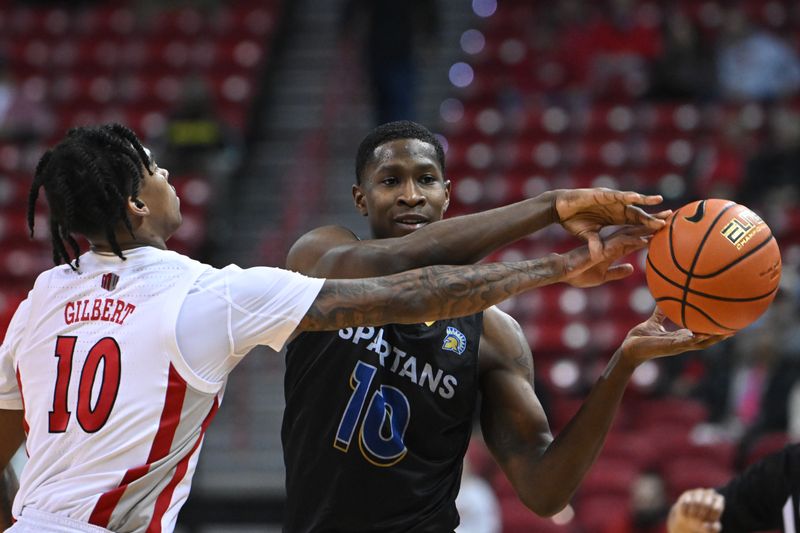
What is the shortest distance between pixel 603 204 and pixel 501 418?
1003mm

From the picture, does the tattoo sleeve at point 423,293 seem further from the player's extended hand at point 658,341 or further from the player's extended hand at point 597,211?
the player's extended hand at point 658,341

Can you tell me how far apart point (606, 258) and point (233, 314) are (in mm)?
1186

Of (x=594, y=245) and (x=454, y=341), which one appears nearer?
(x=594, y=245)

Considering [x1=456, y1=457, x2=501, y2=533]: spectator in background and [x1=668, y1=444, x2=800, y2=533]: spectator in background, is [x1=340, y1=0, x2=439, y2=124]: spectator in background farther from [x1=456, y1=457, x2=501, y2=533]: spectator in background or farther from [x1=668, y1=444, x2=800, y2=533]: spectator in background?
[x1=668, y1=444, x2=800, y2=533]: spectator in background

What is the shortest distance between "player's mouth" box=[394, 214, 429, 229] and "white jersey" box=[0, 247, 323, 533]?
85 centimetres

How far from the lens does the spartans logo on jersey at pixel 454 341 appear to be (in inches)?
163

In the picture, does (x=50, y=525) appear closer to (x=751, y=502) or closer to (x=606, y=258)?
(x=606, y=258)

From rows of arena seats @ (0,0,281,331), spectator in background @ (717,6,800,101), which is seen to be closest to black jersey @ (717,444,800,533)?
rows of arena seats @ (0,0,281,331)

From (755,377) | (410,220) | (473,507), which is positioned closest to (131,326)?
(410,220)

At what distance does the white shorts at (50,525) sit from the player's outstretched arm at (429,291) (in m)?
0.79

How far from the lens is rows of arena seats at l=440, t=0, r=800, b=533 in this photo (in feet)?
27.6

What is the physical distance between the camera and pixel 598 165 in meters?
12.1

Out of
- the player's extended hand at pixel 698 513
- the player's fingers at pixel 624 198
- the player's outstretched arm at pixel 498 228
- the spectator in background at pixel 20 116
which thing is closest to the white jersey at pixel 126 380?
the player's outstretched arm at pixel 498 228

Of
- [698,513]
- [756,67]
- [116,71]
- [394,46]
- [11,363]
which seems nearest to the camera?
[11,363]
